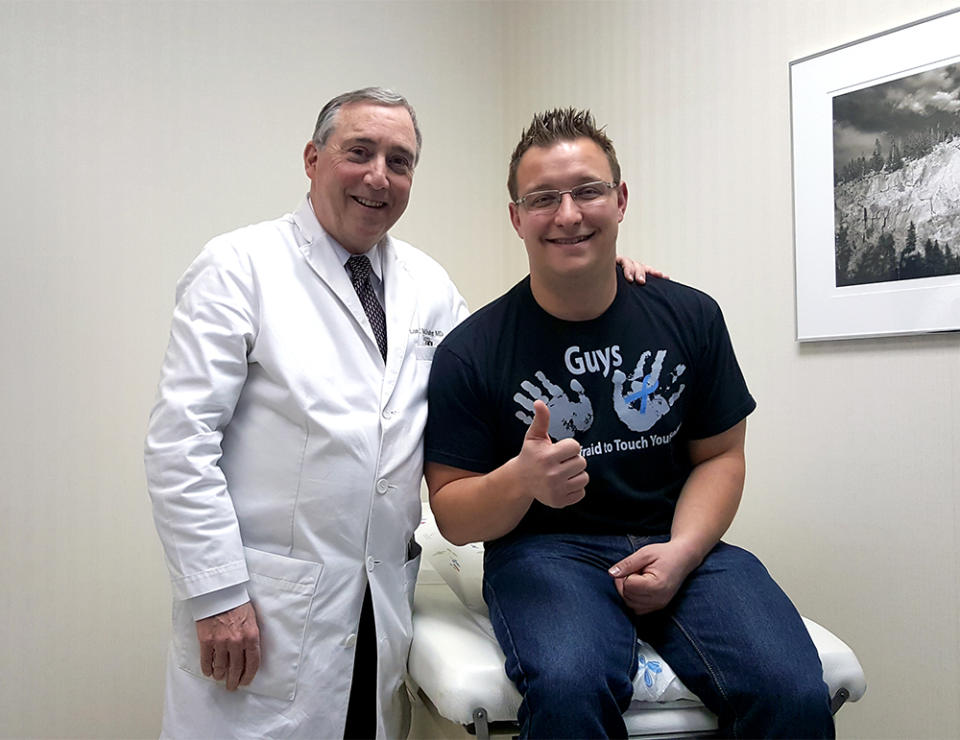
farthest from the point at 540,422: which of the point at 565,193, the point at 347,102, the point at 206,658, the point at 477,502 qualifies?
the point at 347,102

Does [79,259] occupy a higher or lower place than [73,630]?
higher

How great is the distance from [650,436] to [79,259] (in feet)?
5.17

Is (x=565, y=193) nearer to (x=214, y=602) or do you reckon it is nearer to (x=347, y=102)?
(x=347, y=102)

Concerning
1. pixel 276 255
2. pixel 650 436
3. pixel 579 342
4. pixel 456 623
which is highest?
pixel 276 255

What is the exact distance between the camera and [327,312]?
5.32ft

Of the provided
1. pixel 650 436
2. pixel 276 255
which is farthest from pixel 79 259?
pixel 650 436

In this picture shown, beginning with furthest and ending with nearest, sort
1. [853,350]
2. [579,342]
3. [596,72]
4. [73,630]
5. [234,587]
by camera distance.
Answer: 1. [596,72]
2. [73,630]
3. [853,350]
4. [579,342]
5. [234,587]

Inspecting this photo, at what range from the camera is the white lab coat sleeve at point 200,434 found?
1.43 metres

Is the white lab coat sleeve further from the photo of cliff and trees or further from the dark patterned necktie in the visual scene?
the photo of cliff and trees

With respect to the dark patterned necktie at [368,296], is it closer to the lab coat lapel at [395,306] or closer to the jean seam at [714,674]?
the lab coat lapel at [395,306]

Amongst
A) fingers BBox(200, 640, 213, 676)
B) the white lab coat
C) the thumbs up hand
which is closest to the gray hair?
the white lab coat

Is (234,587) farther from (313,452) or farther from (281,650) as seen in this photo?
(313,452)

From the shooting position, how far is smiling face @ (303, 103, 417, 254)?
1656 millimetres

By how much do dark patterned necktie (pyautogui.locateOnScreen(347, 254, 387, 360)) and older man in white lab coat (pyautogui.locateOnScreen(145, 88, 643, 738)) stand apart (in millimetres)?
11
